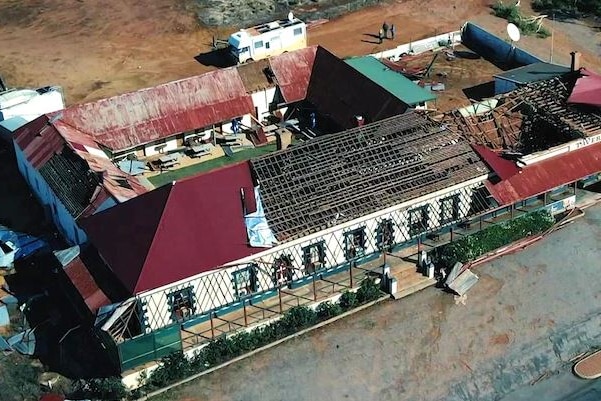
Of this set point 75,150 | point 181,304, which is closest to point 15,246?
point 75,150

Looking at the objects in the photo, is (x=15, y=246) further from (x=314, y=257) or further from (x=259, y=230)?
(x=314, y=257)

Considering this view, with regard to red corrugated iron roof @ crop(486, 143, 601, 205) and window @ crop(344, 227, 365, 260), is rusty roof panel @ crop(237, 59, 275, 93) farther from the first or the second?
red corrugated iron roof @ crop(486, 143, 601, 205)

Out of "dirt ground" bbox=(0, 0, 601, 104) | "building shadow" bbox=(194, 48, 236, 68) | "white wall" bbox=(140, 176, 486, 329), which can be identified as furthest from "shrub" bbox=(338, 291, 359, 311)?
"building shadow" bbox=(194, 48, 236, 68)

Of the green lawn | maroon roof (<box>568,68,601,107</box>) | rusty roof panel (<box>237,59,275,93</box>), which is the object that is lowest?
the green lawn

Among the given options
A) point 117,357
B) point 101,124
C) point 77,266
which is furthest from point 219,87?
point 117,357

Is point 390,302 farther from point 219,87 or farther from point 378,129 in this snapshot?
→ point 219,87
